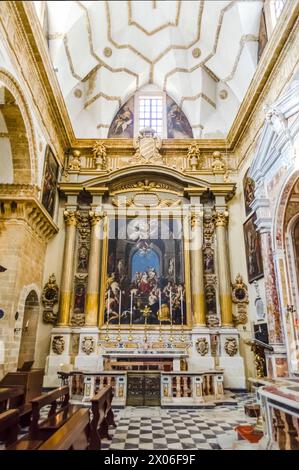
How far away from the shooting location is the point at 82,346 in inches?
412

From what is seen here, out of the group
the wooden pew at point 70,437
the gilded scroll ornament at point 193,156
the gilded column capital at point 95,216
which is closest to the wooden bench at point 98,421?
the wooden pew at point 70,437

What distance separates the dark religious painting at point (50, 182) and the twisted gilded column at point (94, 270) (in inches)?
60.0

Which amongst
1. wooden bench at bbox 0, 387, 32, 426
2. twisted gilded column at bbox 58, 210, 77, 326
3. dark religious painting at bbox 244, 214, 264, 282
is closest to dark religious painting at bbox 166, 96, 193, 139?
dark religious painting at bbox 244, 214, 264, 282

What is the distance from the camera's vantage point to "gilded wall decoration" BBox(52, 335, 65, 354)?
10.4m

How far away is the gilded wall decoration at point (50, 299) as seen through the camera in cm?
1096

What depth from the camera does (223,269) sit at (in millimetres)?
11469

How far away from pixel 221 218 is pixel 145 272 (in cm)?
360

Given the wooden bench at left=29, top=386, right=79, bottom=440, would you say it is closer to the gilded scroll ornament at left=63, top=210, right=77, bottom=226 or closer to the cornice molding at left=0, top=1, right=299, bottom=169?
the cornice molding at left=0, top=1, right=299, bottom=169

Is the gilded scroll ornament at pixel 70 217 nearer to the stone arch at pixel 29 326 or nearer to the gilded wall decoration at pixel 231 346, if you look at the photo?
the stone arch at pixel 29 326

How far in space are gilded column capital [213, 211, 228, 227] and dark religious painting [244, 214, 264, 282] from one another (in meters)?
0.83

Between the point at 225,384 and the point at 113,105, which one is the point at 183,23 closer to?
the point at 113,105

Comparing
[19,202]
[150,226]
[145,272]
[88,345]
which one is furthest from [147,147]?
[88,345]

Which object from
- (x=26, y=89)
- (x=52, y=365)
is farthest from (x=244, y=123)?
(x=52, y=365)
